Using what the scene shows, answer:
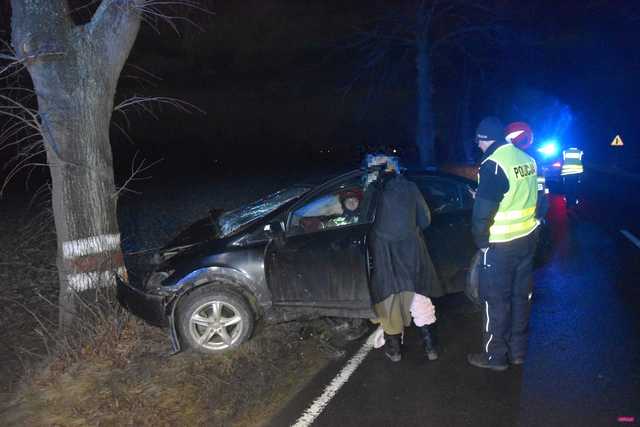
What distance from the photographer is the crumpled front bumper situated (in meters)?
5.03

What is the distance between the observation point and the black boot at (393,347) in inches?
190

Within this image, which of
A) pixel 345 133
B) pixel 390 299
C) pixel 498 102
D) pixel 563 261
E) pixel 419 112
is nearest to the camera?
pixel 390 299

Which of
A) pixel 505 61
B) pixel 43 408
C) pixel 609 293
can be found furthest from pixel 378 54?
pixel 43 408

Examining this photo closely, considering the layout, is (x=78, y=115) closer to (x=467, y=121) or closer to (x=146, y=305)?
(x=146, y=305)

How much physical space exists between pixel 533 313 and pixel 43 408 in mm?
4752

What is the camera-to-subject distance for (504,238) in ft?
14.2

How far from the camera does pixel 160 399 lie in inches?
168

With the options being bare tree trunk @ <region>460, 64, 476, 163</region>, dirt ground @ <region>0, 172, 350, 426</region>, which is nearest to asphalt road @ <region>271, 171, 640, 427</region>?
dirt ground @ <region>0, 172, 350, 426</region>

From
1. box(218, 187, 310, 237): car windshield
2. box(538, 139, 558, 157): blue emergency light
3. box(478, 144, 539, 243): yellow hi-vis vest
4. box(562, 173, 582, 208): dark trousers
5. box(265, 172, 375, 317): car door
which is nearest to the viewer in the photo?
box(478, 144, 539, 243): yellow hi-vis vest

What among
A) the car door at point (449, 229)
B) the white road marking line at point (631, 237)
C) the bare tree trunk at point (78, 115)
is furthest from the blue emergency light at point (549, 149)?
the bare tree trunk at point (78, 115)

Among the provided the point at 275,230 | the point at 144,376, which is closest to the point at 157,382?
the point at 144,376

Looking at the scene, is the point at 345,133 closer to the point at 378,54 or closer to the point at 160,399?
the point at 378,54

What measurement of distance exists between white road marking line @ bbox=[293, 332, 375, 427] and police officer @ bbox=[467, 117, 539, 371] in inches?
39.3

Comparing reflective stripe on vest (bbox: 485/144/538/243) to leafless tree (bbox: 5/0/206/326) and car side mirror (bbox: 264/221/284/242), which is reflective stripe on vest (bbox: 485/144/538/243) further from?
leafless tree (bbox: 5/0/206/326)
